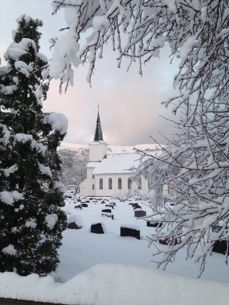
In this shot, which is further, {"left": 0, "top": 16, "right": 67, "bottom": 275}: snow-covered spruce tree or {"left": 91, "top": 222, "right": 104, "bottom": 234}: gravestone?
{"left": 91, "top": 222, "right": 104, "bottom": 234}: gravestone

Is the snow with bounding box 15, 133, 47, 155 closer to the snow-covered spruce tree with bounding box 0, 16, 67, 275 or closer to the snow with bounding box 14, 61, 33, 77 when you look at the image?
the snow-covered spruce tree with bounding box 0, 16, 67, 275

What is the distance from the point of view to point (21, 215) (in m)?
9.00

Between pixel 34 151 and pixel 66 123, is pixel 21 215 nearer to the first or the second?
pixel 34 151

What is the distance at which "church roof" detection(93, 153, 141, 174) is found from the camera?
279 ft

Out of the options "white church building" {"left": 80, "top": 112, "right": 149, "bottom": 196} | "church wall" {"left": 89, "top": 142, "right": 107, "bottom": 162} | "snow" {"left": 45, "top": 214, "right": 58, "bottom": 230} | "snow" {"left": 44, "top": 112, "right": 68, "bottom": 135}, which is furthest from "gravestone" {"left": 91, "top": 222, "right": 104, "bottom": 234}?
"church wall" {"left": 89, "top": 142, "right": 107, "bottom": 162}

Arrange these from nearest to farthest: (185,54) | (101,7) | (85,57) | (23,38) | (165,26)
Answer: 1. (185,54)
2. (101,7)
3. (85,57)
4. (165,26)
5. (23,38)

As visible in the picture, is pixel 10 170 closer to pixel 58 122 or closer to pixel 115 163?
pixel 58 122

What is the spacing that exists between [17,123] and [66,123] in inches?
47.1

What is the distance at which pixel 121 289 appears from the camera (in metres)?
2.36

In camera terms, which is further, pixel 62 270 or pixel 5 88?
pixel 62 270

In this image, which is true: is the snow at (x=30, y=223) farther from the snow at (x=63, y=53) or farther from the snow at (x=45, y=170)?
the snow at (x=63, y=53)

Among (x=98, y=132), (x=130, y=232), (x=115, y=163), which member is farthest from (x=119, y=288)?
(x=98, y=132)

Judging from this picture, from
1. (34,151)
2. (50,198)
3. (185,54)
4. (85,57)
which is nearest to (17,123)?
(34,151)

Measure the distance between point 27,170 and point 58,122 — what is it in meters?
1.43
